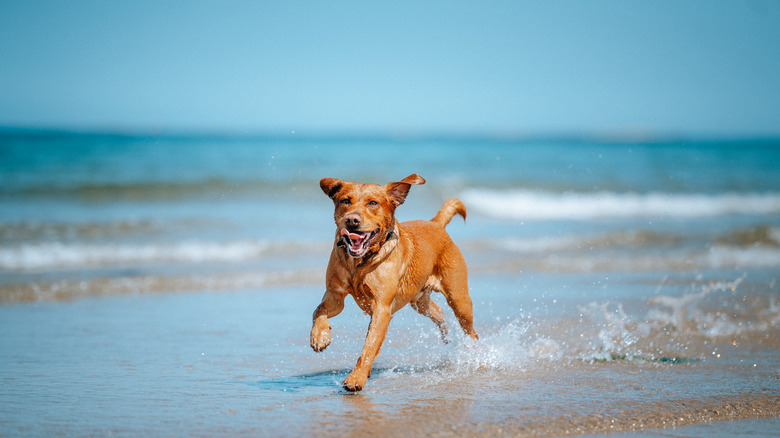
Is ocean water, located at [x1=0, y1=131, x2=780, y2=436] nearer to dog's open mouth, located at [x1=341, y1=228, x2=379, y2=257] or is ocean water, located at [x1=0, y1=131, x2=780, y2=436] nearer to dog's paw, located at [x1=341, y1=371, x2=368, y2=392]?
dog's paw, located at [x1=341, y1=371, x2=368, y2=392]

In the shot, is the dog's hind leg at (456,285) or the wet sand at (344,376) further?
the dog's hind leg at (456,285)

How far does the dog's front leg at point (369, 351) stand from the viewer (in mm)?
4867

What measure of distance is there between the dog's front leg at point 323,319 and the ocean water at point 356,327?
0.36 metres

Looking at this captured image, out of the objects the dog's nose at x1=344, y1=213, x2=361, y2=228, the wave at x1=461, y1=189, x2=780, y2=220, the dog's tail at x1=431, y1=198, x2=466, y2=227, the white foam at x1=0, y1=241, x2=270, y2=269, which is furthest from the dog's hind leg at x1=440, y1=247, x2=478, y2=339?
the wave at x1=461, y1=189, x2=780, y2=220

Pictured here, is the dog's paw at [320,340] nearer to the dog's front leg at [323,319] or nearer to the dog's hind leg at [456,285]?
the dog's front leg at [323,319]

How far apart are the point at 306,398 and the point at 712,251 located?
945 centimetres

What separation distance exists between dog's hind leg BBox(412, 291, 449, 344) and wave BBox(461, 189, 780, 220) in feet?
37.2

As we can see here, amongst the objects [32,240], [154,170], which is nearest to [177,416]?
[32,240]

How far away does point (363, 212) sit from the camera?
15.5 feet

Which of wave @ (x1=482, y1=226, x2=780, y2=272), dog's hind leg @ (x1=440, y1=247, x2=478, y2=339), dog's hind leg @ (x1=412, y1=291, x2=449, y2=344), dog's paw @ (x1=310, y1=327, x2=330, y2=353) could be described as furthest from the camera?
wave @ (x1=482, y1=226, x2=780, y2=272)

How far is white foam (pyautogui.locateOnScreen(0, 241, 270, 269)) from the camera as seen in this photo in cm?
1050

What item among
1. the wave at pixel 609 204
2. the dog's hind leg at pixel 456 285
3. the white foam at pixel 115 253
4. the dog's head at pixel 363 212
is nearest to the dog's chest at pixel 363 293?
the dog's head at pixel 363 212

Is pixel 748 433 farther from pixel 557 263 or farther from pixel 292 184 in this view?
pixel 292 184

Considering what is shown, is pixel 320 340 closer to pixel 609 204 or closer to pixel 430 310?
pixel 430 310
